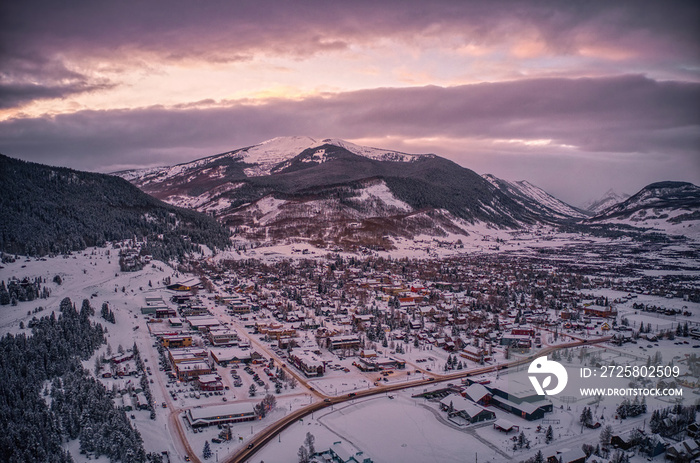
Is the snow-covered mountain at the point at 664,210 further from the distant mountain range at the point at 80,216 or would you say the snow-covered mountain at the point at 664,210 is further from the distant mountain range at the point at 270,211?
the distant mountain range at the point at 80,216

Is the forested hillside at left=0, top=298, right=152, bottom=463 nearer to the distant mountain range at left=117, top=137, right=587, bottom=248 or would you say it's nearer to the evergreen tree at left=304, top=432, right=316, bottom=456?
the evergreen tree at left=304, top=432, right=316, bottom=456

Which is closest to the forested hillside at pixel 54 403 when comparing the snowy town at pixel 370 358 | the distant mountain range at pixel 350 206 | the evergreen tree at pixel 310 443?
the snowy town at pixel 370 358

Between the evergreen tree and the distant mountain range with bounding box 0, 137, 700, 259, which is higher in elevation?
the distant mountain range with bounding box 0, 137, 700, 259

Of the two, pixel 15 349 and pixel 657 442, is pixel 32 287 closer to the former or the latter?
pixel 15 349

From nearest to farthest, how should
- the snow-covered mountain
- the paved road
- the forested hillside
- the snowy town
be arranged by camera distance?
1. the forested hillside
2. the paved road
3. the snowy town
4. the snow-covered mountain

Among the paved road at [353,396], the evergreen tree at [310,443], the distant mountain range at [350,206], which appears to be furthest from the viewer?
the distant mountain range at [350,206]

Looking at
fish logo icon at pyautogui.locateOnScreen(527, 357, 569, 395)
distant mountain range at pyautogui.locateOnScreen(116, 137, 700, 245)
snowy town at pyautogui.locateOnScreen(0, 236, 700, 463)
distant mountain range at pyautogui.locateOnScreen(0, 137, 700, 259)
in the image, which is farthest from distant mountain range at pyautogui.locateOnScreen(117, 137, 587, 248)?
fish logo icon at pyautogui.locateOnScreen(527, 357, 569, 395)

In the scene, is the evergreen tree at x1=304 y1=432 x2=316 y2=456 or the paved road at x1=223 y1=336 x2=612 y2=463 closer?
the evergreen tree at x1=304 y1=432 x2=316 y2=456
